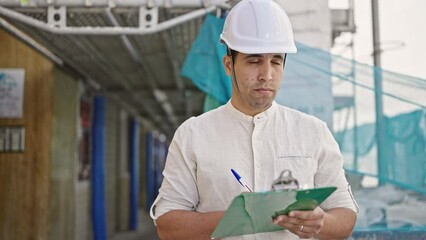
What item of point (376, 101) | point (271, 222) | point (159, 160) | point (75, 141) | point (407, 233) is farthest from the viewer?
point (159, 160)

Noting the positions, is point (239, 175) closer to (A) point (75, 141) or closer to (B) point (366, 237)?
(B) point (366, 237)

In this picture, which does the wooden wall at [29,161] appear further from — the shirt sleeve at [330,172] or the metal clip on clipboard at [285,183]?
the metal clip on clipboard at [285,183]

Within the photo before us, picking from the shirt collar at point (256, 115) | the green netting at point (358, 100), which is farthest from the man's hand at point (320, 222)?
the green netting at point (358, 100)

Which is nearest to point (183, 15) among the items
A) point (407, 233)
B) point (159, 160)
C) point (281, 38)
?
point (407, 233)

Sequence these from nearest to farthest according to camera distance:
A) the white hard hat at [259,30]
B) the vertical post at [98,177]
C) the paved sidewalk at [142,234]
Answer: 1. the white hard hat at [259,30]
2. the vertical post at [98,177]
3. the paved sidewalk at [142,234]

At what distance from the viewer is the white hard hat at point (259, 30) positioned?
1.58m

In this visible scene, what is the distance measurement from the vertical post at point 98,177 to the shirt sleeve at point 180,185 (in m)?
5.72

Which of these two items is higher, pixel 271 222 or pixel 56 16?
pixel 56 16

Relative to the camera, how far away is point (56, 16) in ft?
13.6

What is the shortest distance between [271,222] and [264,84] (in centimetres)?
40

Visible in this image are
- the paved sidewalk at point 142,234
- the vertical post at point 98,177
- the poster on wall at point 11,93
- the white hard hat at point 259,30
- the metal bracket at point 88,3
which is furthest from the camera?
the paved sidewalk at point 142,234

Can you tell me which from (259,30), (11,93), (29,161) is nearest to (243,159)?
(259,30)

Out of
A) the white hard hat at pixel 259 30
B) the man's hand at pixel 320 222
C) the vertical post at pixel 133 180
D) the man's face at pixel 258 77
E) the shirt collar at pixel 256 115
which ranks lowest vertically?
the vertical post at pixel 133 180

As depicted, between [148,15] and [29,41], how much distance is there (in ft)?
6.65
